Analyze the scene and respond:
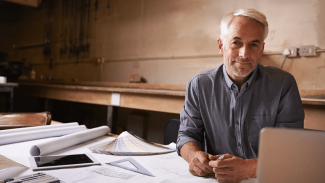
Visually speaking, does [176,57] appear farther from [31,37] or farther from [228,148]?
[31,37]

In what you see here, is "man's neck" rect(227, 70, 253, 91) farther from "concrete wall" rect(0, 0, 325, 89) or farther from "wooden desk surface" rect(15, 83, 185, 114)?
"concrete wall" rect(0, 0, 325, 89)

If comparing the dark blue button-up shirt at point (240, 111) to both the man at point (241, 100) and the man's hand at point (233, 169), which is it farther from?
the man's hand at point (233, 169)

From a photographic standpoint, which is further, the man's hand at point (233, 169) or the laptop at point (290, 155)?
the man's hand at point (233, 169)

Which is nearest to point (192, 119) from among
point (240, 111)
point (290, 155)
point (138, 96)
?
point (240, 111)

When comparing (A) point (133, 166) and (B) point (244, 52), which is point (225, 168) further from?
(B) point (244, 52)

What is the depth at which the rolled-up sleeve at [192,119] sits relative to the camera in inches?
44.3

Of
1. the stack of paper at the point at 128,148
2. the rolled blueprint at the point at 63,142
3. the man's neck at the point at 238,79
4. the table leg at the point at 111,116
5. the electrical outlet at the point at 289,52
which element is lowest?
the table leg at the point at 111,116

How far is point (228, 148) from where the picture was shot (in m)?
1.14

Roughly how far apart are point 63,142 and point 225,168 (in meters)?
0.63

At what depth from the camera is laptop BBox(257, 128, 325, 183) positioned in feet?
1.48

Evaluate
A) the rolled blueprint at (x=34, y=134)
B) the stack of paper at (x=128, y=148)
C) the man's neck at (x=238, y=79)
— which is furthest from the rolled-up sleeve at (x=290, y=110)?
the rolled blueprint at (x=34, y=134)

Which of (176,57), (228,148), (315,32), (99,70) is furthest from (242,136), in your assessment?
(99,70)

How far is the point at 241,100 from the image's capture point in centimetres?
112

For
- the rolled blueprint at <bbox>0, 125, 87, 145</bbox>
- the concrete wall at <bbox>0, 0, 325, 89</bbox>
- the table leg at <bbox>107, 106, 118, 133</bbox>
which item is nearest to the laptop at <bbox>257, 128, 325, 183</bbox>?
the rolled blueprint at <bbox>0, 125, 87, 145</bbox>
